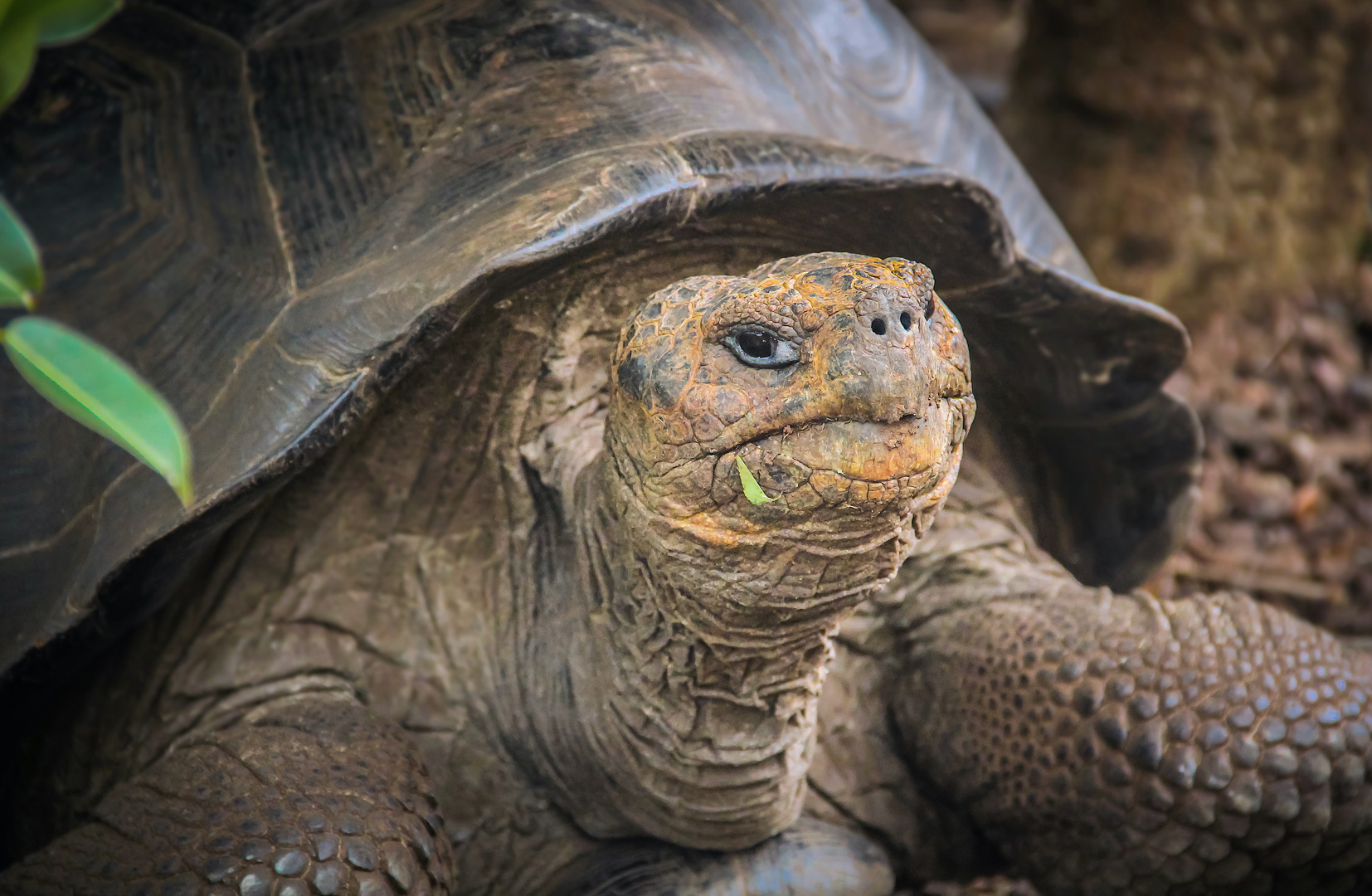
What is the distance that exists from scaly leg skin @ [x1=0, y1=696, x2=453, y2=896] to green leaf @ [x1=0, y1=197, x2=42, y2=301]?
3.15ft

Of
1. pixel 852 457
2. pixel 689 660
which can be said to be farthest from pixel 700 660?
pixel 852 457

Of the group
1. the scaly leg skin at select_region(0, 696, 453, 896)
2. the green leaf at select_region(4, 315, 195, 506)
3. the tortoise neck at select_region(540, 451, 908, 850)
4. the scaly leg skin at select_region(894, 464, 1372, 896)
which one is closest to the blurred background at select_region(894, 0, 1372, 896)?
the scaly leg skin at select_region(894, 464, 1372, 896)

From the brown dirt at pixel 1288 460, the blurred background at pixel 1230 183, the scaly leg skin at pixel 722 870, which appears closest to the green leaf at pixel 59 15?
the scaly leg skin at pixel 722 870

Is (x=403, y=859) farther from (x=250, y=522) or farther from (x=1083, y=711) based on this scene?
(x=1083, y=711)

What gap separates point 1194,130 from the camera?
4266 mm

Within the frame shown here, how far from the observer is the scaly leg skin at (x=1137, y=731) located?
78.4 inches

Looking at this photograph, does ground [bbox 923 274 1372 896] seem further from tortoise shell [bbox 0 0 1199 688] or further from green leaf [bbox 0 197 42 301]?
green leaf [bbox 0 197 42 301]

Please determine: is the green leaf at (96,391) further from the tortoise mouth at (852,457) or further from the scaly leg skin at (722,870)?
the scaly leg skin at (722,870)

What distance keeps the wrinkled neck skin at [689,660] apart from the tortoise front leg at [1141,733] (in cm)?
46

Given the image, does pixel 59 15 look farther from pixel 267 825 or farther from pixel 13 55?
pixel 267 825

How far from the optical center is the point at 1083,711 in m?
2.07

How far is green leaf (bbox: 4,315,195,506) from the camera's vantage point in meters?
0.87

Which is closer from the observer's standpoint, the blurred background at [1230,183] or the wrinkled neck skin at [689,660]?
the wrinkled neck skin at [689,660]

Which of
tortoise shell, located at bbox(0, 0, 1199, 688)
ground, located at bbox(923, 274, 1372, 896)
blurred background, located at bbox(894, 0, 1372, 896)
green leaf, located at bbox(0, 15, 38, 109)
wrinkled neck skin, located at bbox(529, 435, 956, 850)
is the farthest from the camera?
blurred background, located at bbox(894, 0, 1372, 896)
